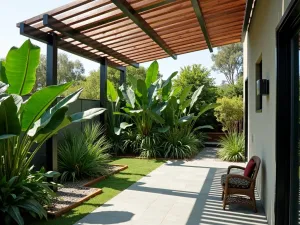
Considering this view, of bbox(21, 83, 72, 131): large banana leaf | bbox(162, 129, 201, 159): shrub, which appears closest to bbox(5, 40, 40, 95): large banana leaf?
bbox(21, 83, 72, 131): large banana leaf

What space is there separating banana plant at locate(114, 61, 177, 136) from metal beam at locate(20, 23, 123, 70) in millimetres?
1591

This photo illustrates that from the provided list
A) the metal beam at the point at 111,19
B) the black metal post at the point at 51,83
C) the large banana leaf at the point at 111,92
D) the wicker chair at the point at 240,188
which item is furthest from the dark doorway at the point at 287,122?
the large banana leaf at the point at 111,92

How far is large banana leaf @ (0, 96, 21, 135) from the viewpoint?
3.29 meters

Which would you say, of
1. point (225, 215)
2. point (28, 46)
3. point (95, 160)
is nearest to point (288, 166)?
point (225, 215)

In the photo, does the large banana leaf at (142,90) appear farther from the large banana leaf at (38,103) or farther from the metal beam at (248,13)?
the large banana leaf at (38,103)

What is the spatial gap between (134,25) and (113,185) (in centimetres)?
386

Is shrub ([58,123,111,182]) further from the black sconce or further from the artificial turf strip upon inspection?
the black sconce

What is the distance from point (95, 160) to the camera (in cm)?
659

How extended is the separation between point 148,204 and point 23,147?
2208 mm

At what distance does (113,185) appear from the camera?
19.5 ft

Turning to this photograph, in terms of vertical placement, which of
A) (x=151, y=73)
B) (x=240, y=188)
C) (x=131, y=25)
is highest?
(x=131, y=25)

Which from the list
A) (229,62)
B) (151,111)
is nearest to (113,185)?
(151,111)

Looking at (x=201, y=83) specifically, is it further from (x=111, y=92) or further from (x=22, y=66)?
(x=22, y=66)

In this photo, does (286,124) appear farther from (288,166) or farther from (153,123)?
(153,123)
